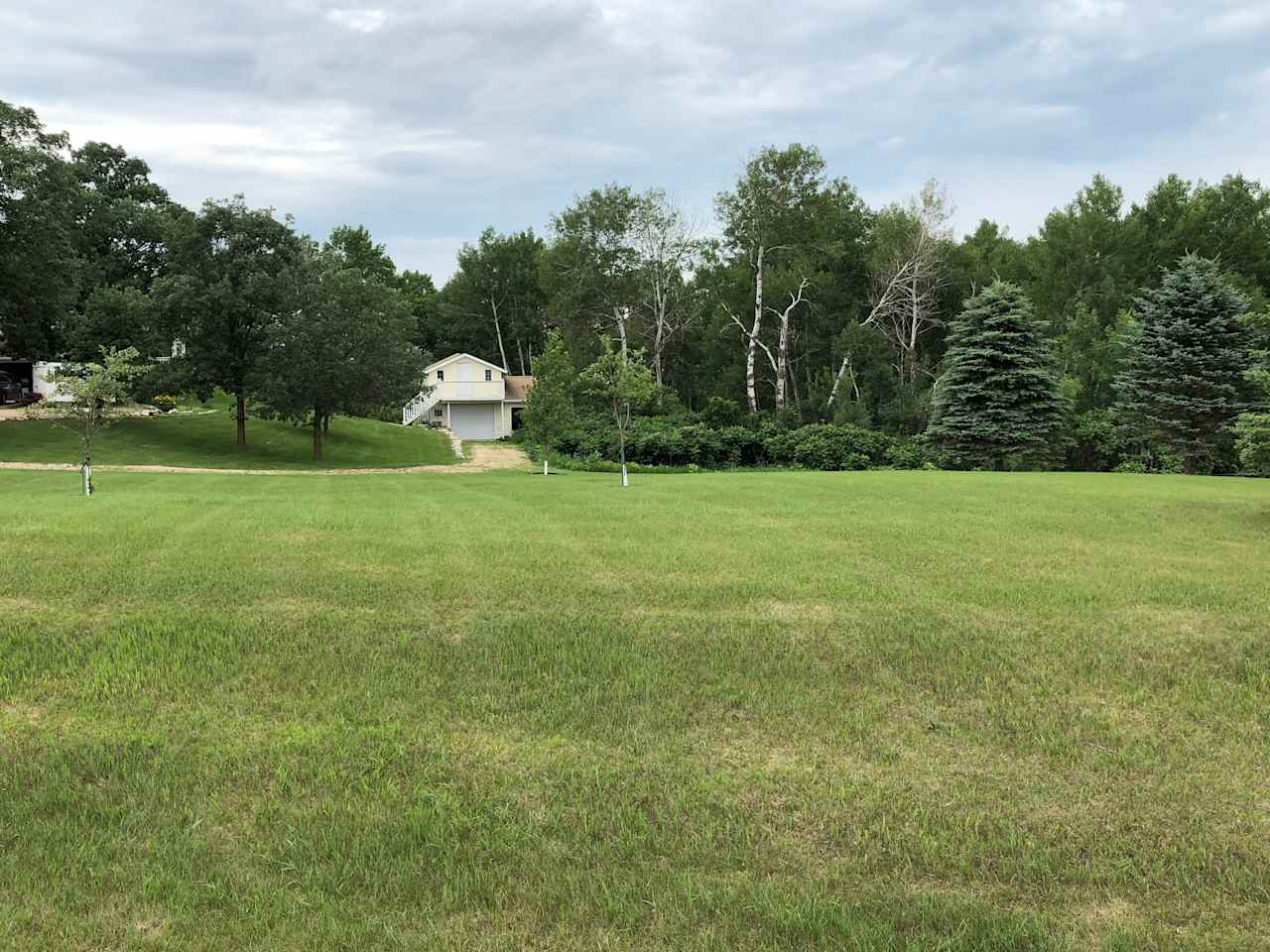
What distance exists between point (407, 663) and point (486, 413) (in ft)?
165

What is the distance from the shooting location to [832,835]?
3572 mm

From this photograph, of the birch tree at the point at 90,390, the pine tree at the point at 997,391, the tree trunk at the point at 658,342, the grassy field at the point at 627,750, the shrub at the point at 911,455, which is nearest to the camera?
the grassy field at the point at 627,750

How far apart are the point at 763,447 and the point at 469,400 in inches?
991

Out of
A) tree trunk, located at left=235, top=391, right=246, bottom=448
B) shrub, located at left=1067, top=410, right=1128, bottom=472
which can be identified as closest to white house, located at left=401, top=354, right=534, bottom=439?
tree trunk, located at left=235, top=391, right=246, bottom=448

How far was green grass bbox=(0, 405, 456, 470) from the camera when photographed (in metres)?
29.7

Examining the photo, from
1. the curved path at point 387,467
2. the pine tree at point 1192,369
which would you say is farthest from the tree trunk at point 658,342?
the pine tree at point 1192,369

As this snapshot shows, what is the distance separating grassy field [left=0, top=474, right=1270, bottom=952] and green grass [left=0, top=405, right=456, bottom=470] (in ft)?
78.0

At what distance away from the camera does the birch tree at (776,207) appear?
130 feet

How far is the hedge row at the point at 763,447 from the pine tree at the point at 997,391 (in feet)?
6.51

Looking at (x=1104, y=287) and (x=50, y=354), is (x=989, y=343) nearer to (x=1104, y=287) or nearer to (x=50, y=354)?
(x=1104, y=287)

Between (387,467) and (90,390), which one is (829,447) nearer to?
(387,467)

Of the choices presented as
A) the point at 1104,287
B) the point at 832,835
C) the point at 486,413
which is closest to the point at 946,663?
the point at 832,835

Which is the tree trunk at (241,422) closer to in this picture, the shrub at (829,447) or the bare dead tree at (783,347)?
the shrub at (829,447)

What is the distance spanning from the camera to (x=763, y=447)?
34531mm
